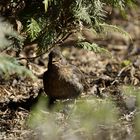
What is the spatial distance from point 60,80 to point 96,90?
869 mm

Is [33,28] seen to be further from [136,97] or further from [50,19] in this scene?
[136,97]

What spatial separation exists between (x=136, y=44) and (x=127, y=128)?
4207mm

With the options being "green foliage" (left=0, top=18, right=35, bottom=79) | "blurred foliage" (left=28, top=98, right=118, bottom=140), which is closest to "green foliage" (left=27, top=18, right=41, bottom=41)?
"green foliage" (left=0, top=18, right=35, bottom=79)

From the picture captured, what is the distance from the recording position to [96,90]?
6527mm

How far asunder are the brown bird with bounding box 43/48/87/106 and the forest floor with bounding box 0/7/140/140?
0.81 feet

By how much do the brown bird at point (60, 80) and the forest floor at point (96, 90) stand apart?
25cm

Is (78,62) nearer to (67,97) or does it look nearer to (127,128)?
(67,97)

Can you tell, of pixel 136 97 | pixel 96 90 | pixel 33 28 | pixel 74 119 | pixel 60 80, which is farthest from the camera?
pixel 96 90

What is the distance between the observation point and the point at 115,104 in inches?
233

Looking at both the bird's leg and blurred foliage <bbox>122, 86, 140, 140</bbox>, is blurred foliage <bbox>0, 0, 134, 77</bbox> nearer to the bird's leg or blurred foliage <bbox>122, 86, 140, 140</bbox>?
the bird's leg

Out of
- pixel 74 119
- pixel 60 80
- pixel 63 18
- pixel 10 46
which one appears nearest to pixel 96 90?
pixel 60 80

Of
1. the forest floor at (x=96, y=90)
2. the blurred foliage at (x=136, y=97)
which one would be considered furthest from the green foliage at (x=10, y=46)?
the blurred foliage at (x=136, y=97)

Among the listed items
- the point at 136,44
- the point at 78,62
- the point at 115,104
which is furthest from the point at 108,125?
the point at 136,44

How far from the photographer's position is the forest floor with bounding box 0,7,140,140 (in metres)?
5.18
